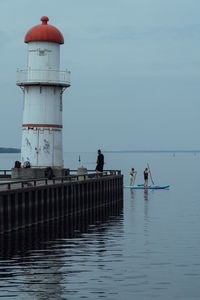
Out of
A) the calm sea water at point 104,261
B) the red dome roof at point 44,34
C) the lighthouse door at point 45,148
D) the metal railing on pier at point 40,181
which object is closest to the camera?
the calm sea water at point 104,261

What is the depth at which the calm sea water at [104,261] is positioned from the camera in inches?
779

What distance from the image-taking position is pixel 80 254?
2622cm

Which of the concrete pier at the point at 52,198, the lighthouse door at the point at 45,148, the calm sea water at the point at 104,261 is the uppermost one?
the lighthouse door at the point at 45,148

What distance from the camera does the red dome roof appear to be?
4538 centimetres

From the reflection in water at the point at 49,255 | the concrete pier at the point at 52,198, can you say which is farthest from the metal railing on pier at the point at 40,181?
the reflection in water at the point at 49,255

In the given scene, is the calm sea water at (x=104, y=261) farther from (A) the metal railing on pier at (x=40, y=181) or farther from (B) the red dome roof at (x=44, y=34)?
(B) the red dome roof at (x=44, y=34)

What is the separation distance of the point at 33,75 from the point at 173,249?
71.9 feet

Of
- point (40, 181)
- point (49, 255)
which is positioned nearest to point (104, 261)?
point (49, 255)

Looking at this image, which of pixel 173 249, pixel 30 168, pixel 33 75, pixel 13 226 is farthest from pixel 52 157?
pixel 173 249

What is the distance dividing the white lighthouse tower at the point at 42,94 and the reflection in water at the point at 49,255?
8253mm

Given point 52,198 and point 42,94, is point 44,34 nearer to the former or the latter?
point 42,94

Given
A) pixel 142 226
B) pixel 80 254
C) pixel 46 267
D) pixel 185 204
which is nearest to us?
pixel 46 267

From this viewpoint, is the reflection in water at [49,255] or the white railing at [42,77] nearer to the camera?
the reflection in water at [49,255]

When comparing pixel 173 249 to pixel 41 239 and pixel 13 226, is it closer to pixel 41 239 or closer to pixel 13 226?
pixel 41 239
